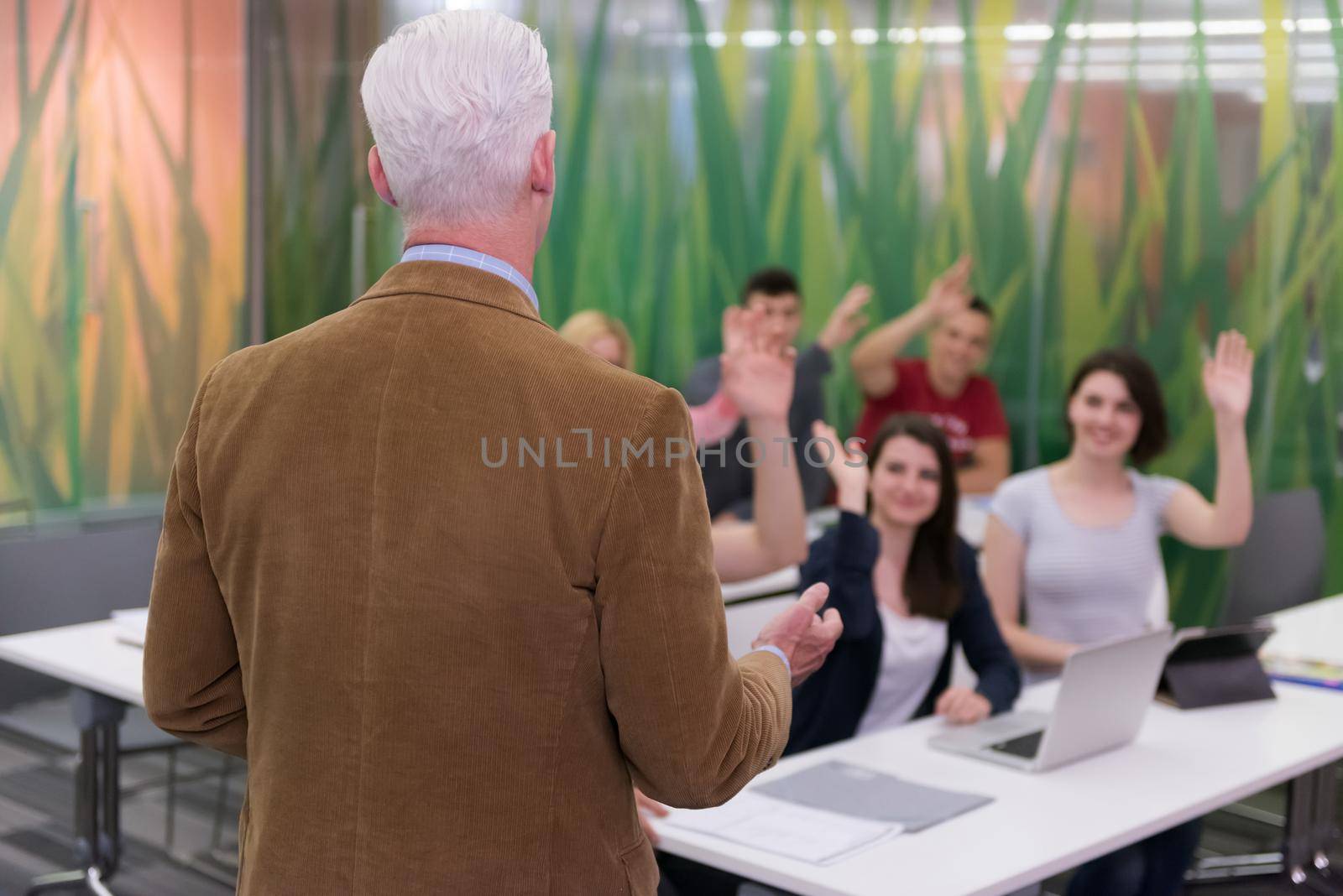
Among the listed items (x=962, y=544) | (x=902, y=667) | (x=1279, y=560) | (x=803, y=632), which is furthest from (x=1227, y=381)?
(x=803, y=632)

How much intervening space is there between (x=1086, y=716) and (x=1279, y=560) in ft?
7.07

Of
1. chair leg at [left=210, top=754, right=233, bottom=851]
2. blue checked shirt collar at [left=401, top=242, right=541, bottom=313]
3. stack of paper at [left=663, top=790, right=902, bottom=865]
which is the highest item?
blue checked shirt collar at [left=401, top=242, right=541, bottom=313]

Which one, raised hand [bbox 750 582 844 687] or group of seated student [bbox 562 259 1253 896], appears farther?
group of seated student [bbox 562 259 1253 896]

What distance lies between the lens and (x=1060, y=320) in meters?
5.49

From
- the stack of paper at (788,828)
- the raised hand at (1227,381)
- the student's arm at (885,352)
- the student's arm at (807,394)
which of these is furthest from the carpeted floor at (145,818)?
the student's arm at (885,352)

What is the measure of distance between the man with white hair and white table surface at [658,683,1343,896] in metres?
0.81

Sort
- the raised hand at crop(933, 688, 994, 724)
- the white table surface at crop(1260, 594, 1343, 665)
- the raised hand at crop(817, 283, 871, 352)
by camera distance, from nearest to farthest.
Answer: the raised hand at crop(933, 688, 994, 724), the white table surface at crop(1260, 594, 1343, 665), the raised hand at crop(817, 283, 871, 352)

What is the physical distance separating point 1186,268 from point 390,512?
4653mm

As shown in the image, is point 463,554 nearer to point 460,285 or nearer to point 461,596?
point 461,596

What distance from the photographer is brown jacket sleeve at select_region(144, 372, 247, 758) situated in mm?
1205

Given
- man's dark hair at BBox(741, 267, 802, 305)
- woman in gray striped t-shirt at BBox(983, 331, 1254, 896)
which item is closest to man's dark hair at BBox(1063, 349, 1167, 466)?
woman in gray striped t-shirt at BBox(983, 331, 1254, 896)

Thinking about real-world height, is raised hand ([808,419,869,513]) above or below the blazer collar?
below

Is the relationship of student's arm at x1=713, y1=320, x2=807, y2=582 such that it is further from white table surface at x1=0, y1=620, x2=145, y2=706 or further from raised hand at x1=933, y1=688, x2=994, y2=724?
white table surface at x1=0, y1=620, x2=145, y2=706

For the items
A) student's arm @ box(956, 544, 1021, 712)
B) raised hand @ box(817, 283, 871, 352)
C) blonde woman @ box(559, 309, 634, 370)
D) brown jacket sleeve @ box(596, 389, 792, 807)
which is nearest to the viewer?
brown jacket sleeve @ box(596, 389, 792, 807)
